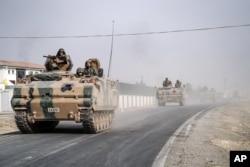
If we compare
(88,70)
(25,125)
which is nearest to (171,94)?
(88,70)

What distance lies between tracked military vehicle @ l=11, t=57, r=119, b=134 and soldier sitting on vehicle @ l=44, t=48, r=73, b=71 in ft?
4.92

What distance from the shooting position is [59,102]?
46.9 feet

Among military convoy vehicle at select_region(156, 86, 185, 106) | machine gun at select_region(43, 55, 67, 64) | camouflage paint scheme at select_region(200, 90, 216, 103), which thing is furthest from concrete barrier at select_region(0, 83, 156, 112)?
machine gun at select_region(43, 55, 67, 64)

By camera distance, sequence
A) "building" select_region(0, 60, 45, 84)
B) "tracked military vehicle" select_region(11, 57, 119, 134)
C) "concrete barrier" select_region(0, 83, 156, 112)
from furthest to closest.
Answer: "building" select_region(0, 60, 45, 84) < "concrete barrier" select_region(0, 83, 156, 112) < "tracked military vehicle" select_region(11, 57, 119, 134)

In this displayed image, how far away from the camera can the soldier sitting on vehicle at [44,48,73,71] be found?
16.9m

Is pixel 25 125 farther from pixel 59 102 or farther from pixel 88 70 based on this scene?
pixel 88 70

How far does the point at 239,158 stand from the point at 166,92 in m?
34.8

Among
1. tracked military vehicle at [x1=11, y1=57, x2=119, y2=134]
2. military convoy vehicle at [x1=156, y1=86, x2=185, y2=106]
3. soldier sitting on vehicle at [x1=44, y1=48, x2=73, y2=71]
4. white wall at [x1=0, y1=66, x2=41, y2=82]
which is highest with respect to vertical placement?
white wall at [x1=0, y1=66, x2=41, y2=82]

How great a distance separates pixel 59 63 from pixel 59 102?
10.0ft

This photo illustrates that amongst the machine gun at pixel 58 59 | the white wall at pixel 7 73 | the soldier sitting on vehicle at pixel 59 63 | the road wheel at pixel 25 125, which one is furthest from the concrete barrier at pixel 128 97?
the road wheel at pixel 25 125

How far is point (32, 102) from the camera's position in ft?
47.5

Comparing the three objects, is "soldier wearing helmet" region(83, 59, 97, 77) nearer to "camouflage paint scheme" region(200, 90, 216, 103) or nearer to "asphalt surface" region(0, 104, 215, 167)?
"asphalt surface" region(0, 104, 215, 167)

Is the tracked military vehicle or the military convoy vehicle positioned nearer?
→ the tracked military vehicle

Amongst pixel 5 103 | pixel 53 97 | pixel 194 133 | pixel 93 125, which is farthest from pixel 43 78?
pixel 5 103
